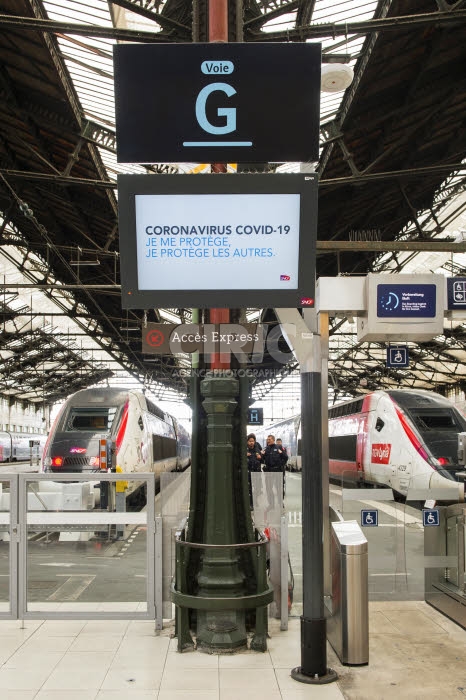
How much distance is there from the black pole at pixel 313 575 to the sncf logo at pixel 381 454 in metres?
12.7

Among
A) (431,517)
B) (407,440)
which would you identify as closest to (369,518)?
(431,517)

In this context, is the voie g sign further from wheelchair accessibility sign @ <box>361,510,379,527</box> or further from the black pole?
wheelchair accessibility sign @ <box>361,510,379,527</box>

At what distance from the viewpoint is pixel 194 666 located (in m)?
5.20

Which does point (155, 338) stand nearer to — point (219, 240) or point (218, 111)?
point (219, 240)

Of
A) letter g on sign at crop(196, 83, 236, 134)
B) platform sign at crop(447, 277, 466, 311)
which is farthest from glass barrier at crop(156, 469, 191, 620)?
platform sign at crop(447, 277, 466, 311)

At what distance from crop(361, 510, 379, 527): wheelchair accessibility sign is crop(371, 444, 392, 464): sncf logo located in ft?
32.5

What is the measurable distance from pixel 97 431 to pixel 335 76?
32.0ft

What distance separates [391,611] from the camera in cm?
687

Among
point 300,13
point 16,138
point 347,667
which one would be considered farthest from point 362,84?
point 347,667

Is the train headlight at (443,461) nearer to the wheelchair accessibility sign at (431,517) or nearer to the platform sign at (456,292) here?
the platform sign at (456,292)

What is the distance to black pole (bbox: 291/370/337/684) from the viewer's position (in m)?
4.95

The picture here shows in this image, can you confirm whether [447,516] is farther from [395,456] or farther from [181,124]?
[395,456]

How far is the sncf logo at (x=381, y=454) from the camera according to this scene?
17516 millimetres

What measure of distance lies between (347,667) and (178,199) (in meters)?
3.71
